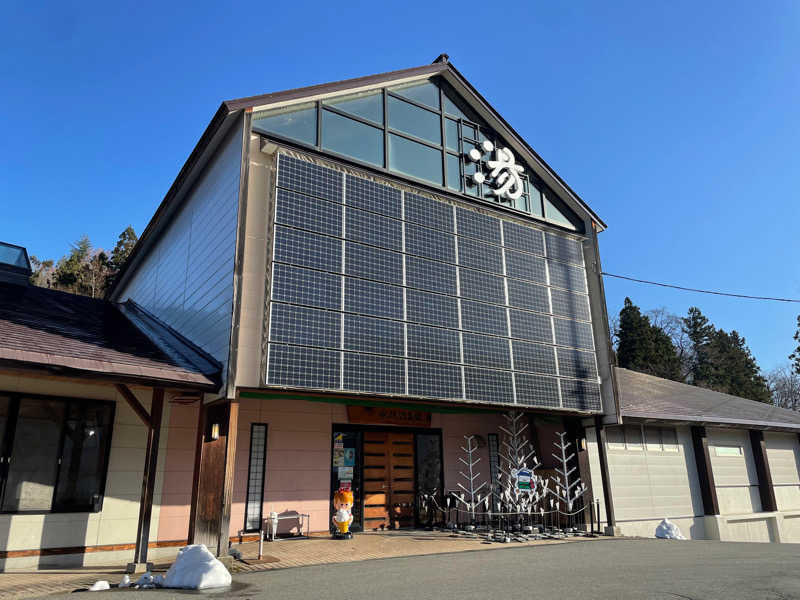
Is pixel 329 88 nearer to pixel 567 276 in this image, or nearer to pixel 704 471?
pixel 567 276

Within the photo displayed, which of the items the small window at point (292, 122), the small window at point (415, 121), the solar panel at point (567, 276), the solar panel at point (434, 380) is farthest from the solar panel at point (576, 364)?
the small window at point (292, 122)

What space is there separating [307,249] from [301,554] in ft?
18.7

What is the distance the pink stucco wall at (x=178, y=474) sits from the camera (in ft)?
36.1

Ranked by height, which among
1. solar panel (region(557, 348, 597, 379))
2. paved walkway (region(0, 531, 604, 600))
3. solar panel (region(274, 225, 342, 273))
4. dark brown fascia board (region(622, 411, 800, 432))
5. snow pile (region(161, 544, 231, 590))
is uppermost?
solar panel (region(274, 225, 342, 273))

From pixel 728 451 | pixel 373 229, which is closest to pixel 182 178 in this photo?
pixel 373 229

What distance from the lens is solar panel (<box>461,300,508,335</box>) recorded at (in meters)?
13.2

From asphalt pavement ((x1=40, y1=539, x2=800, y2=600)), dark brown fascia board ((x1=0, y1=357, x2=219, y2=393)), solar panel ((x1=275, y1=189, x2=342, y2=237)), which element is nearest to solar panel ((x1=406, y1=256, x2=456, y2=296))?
solar panel ((x1=275, y1=189, x2=342, y2=237))

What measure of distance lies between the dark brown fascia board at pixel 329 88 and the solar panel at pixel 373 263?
343cm

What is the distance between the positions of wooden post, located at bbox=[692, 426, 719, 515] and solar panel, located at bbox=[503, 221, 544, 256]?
8.25 m

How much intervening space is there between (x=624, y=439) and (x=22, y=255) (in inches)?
747

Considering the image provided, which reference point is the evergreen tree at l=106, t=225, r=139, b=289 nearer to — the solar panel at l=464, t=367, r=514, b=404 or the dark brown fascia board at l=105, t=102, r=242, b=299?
the dark brown fascia board at l=105, t=102, r=242, b=299

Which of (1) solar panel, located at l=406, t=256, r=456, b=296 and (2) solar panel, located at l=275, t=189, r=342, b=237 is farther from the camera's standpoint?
(1) solar panel, located at l=406, t=256, r=456, b=296

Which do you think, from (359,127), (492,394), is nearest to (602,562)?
(492,394)

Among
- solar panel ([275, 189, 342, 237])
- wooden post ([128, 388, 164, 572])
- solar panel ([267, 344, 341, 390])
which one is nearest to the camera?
wooden post ([128, 388, 164, 572])
